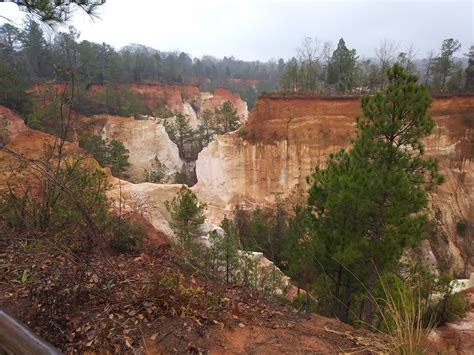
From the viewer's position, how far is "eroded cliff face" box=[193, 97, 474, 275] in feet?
66.8

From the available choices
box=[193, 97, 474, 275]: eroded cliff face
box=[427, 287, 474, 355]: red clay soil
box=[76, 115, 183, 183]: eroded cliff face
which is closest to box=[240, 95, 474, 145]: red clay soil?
box=[193, 97, 474, 275]: eroded cliff face

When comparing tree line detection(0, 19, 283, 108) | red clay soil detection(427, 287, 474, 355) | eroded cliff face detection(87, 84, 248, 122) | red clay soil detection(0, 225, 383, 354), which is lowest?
red clay soil detection(427, 287, 474, 355)

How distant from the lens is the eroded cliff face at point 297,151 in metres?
20.4

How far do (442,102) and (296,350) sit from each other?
22909 millimetres

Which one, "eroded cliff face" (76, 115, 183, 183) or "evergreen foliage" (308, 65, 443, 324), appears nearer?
"evergreen foliage" (308, 65, 443, 324)

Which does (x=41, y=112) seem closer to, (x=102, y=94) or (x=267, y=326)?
(x=102, y=94)

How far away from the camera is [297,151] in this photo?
843 inches

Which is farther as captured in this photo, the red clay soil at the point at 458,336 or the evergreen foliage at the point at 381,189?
the evergreen foliage at the point at 381,189

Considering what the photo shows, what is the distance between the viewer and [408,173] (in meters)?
6.95

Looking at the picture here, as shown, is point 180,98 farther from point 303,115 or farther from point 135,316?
point 135,316

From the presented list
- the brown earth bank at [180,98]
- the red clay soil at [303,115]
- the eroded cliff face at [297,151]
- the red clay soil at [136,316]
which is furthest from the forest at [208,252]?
the brown earth bank at [180,98]

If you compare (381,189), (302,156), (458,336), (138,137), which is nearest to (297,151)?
(302,156)

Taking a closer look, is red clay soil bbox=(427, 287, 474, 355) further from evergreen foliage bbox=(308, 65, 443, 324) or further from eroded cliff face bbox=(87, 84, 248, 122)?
eroded cliff face bbox=(87, 84, 248, 122)

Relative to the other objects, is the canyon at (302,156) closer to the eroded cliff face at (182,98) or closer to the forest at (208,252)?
the forest at (208,252)
